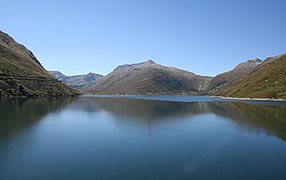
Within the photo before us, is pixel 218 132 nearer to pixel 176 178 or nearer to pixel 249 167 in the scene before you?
pixel 249 167

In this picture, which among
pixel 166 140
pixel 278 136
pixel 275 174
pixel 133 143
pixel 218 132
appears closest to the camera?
pixel 275 174

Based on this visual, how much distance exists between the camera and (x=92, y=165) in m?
46.4

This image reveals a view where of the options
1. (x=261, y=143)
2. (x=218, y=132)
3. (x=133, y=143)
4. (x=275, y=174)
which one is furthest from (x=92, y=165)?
(x=218, y=132)

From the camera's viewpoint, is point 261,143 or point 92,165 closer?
point 92,165

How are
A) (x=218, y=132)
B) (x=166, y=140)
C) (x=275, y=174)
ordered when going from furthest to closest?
1. (x=218, y=132)
2. (x=166, y=140)
3. (x=275, y=174)

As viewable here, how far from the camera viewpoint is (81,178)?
39.7m

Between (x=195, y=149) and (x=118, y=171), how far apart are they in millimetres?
24748

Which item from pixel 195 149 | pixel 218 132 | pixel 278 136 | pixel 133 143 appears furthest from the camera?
pixel 218 132

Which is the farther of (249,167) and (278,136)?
(278,136)

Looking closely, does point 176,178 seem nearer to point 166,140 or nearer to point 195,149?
point 195,149

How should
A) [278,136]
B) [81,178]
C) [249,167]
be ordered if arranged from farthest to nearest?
[278,136] → [249,167] → [81,178]

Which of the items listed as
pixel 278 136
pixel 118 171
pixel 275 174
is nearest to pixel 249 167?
pixel 275 174

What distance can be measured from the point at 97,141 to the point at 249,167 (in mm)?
40310

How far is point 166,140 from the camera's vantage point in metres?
71.2
